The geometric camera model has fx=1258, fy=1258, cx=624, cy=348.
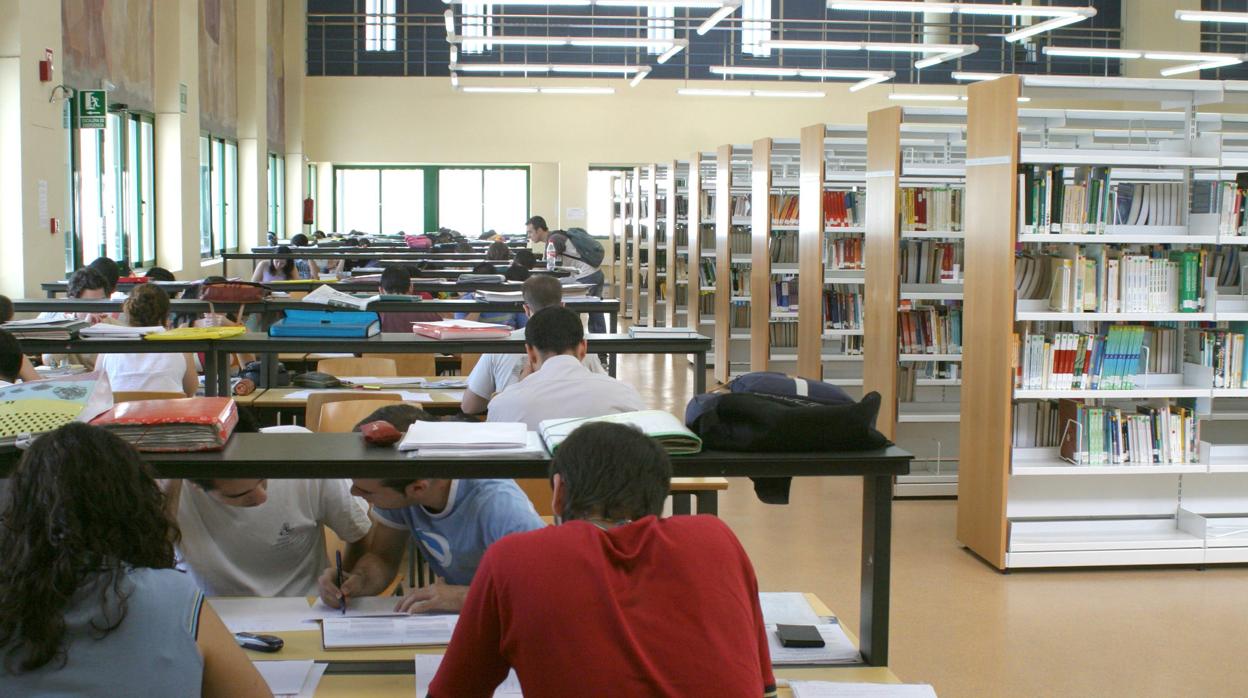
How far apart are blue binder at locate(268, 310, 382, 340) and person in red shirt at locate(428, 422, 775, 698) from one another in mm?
3167

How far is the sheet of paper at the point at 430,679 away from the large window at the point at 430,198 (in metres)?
20.0

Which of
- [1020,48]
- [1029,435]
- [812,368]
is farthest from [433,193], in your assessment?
[1029,435]

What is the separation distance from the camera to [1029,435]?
Answer: 5758 millimetres

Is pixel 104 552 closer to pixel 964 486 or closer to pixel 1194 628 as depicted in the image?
pixel 1194 628

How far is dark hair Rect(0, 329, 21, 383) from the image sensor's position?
4098 mm

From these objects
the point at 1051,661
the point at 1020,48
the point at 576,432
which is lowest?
the point at 1051,661

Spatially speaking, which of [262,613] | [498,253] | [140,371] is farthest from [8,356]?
[498,253]

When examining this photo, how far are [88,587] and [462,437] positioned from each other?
82 cm

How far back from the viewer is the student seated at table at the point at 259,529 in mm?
2914

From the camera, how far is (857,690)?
90.6 inches

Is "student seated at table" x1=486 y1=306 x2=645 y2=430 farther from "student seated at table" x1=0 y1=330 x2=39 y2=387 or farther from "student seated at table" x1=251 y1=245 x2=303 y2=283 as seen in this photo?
"student seated at table" x1=251 y1=245 x2=303 y2=283

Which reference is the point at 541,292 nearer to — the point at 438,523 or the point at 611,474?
the point at 438,523

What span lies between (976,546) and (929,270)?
98.2 inches

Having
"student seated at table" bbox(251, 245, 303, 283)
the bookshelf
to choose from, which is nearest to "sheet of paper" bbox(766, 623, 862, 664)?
the bookshelf
